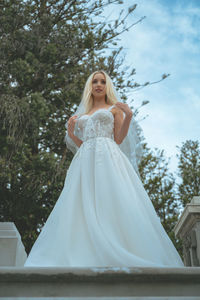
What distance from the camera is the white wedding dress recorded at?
2781 mm

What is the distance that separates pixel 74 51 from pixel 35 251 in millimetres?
6518

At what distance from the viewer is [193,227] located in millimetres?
3969

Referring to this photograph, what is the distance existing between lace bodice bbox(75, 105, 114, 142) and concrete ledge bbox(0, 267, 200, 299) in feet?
6.43

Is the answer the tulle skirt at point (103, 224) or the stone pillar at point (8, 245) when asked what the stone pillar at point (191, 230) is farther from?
the stone pillar at point (8, 245)

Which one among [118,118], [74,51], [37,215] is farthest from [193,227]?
[74,51]

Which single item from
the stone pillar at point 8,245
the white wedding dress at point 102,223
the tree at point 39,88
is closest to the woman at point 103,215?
the white wedding dress at point 102,223

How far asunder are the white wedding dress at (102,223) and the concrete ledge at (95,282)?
0.45m

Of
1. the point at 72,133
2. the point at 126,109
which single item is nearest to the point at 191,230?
the point at 126,109

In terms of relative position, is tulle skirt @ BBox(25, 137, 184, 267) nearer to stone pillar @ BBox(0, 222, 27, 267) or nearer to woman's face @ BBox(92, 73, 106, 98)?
stone pillar @ BBox(0, 222, 27, 267)

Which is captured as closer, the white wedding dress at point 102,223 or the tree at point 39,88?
the white wedding dress at point 102,223

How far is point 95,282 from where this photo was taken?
211cm

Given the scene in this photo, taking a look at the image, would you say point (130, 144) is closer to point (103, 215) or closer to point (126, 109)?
point (126, 109)

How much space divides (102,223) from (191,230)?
1.48 metres

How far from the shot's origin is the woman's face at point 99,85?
165 inches
